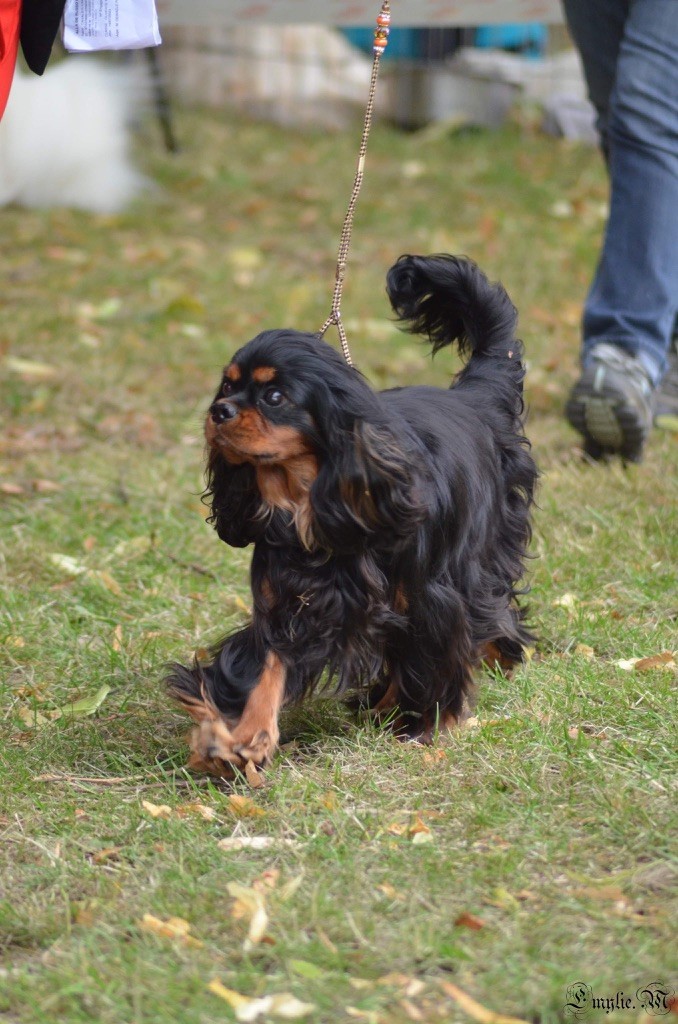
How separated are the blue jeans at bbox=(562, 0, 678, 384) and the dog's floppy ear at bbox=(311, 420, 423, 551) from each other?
2147 millimetres

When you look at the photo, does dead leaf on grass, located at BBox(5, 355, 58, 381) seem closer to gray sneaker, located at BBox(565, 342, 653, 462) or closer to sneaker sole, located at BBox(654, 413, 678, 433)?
gray sneaker, located at BBox(565, 342, 653, 462)

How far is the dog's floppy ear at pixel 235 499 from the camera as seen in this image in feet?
8.87

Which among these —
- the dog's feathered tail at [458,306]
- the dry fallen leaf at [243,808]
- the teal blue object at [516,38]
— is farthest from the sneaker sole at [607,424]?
the teal blue object at [516,38]

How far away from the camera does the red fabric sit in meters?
2.89

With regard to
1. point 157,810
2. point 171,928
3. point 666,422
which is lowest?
point 666,422

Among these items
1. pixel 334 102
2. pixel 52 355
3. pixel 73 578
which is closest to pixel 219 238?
pixel 52 355

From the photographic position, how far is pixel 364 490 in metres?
2.57

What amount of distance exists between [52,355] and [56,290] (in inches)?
46.7

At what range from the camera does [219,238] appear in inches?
328

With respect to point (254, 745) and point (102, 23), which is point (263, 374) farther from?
point (102, 23)

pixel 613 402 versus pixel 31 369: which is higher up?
pixel 613 402

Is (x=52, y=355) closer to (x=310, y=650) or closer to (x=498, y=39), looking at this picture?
(x=310, y=650)

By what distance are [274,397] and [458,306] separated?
37.7 inches

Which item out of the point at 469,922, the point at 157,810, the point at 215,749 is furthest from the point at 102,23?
the point at 469,922
